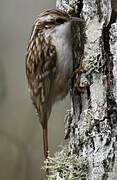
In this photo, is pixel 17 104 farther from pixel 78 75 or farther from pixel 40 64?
pixel 78 75

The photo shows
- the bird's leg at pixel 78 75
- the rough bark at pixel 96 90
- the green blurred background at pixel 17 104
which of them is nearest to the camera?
the rough bark at pixel 96 90

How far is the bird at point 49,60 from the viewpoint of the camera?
→ 166 centimetres

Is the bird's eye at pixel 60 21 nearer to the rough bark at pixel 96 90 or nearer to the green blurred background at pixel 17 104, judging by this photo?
the rough bark at pixel 96 90

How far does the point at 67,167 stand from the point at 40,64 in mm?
291

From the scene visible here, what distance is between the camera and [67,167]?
64.2 inches

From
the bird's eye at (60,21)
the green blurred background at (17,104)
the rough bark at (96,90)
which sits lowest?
the green blurred background at (17,104)

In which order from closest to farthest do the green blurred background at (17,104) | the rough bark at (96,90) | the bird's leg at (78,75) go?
the rough bark at (96,90) → the bird's leg at (78,75) → the green blurred background at (17,104)

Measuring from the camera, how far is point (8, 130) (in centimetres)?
295

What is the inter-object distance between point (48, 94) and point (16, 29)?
1.19 meters

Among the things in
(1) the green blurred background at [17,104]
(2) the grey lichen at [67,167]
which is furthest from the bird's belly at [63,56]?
(1) the green blurred background at [17,104]

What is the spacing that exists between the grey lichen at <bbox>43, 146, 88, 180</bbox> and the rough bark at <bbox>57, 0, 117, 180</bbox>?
21mm

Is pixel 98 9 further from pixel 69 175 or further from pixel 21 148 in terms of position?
pixel 21 148

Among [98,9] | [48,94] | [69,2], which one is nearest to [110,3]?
[98,9]

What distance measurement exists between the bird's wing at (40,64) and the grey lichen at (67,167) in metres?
0.17
